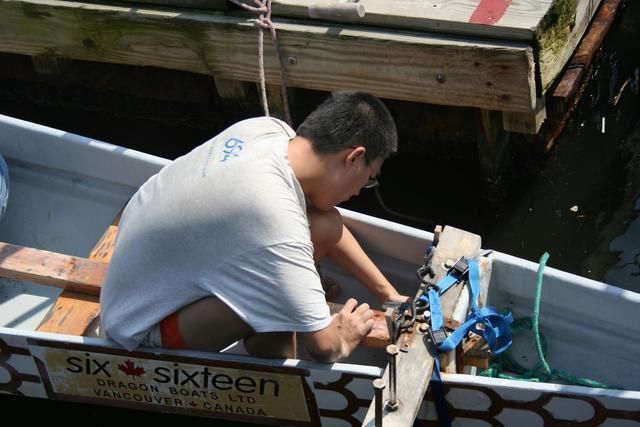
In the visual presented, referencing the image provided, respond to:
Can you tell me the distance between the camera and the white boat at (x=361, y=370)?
3201 mm

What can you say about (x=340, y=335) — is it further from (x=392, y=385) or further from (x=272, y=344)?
(x=392, y=385)

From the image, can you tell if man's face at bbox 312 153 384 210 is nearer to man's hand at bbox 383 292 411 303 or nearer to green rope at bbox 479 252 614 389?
man's hand at bbox 383 292 411 303

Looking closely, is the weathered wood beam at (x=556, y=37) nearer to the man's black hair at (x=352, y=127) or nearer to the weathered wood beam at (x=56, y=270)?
the man's black hair at (x=352, y=127)

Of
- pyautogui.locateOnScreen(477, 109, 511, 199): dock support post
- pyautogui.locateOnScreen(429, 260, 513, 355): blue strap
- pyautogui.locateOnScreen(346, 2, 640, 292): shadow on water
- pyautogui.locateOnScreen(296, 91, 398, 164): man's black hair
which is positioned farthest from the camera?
pyautogui.locateOnScreen(346, 2, 640, 292): shadow on water

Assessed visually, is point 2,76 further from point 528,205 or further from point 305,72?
point 528,205

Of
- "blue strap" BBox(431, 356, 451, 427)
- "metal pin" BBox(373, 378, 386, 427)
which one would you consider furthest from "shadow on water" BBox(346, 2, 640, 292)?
"metal pin" BBox(373, 378, 386, 427)

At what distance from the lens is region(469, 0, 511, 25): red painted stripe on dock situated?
436cm

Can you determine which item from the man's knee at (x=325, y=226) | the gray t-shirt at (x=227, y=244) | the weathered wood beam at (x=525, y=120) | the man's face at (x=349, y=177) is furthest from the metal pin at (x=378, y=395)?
the weathered wood beam at (x=525, y=120)

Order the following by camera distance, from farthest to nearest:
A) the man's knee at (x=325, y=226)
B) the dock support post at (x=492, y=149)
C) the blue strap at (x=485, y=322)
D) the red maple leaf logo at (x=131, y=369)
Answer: the dock support post at (x=492, y=149), the man's knee at (x=325, y=226), the red maple leaf logo at (x=131, y=369), the blue strap at (x=485, y=322)

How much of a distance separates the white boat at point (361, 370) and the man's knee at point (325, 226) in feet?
0.76

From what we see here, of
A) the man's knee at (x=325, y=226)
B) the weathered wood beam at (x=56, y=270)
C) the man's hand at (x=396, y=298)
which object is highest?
the man's knee at (x=325, y=226)

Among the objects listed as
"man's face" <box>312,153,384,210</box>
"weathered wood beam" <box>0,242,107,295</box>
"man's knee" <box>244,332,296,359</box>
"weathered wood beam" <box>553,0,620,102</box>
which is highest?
"weathered wood beam" <box>553,0,620,102</box>

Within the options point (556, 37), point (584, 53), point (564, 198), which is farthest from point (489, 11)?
point (564, 198)

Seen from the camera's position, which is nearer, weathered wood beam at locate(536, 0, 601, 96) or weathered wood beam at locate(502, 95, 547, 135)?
weathered wood beam at locate(536, 0, 601, 96)
